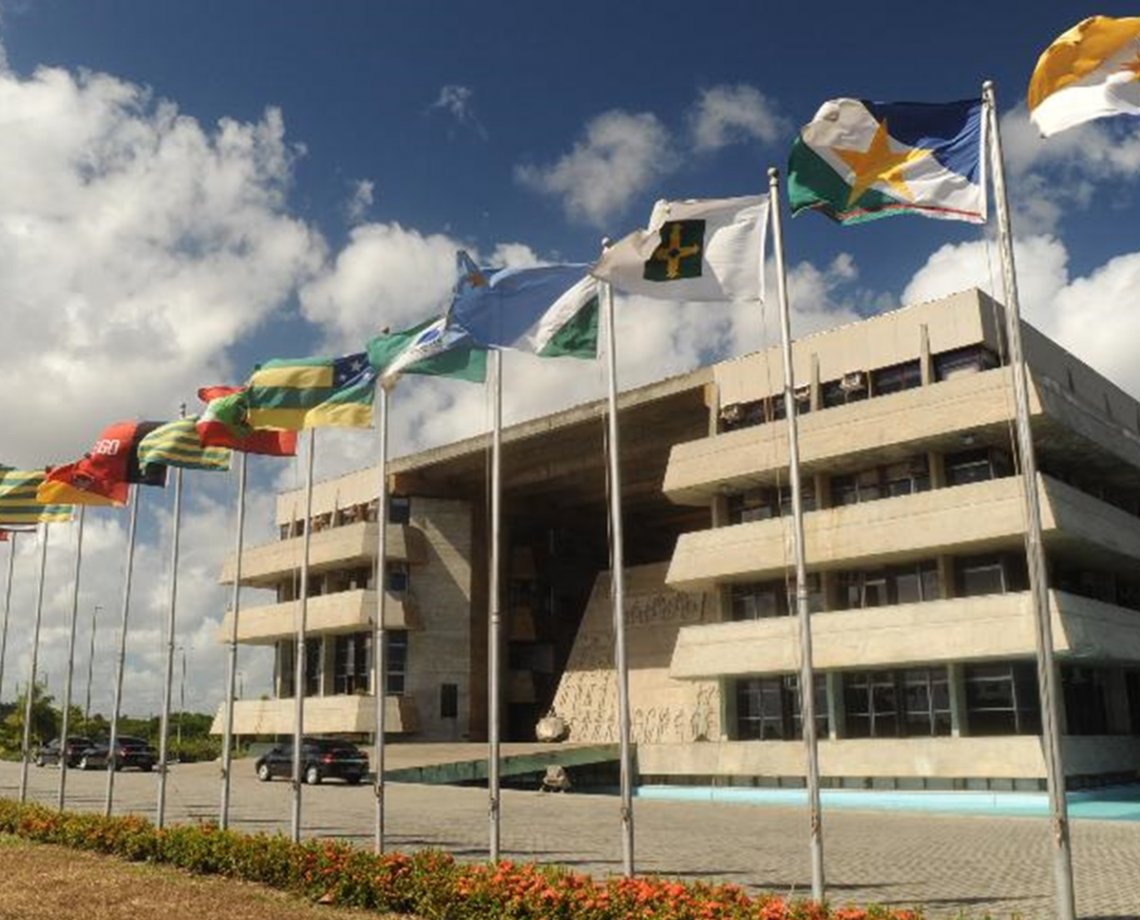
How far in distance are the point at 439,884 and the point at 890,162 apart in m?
11.1

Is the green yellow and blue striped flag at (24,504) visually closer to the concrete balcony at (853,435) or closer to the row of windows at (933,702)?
the concrete balcony at (853,435)

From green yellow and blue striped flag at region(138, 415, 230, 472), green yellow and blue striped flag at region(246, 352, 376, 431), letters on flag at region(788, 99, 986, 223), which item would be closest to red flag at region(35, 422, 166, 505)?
green yellow and blue striped flag at region(138, 415, 230, 472)

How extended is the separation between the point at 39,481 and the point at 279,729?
30.0m

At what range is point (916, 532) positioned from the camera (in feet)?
120

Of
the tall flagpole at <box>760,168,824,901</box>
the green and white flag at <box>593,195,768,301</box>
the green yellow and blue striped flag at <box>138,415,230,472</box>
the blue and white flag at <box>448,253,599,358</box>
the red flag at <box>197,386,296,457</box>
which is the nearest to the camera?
the tall flagpole at <box>760,168,824,901</box>

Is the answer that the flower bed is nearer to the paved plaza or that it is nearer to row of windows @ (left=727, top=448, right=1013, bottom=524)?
the paved plaza

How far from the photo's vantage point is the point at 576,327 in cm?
2003

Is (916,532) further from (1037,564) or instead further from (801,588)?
(1037,564)

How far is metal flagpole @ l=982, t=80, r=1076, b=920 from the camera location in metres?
12.3

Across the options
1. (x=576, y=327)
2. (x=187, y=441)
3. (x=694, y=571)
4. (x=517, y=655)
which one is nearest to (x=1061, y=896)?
(x=576, y=327)

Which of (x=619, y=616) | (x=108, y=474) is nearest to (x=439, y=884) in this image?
(x=619, y=616)

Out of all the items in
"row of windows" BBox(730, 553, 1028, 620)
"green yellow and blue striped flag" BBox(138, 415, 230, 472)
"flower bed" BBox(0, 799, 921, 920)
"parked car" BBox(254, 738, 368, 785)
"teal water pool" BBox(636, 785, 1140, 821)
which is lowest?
"teal water pool" BBox(636, 785, 1140, 821)

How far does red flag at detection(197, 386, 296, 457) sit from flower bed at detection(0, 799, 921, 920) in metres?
8.20

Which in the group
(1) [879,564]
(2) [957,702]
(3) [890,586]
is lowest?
(2) [957,702]
